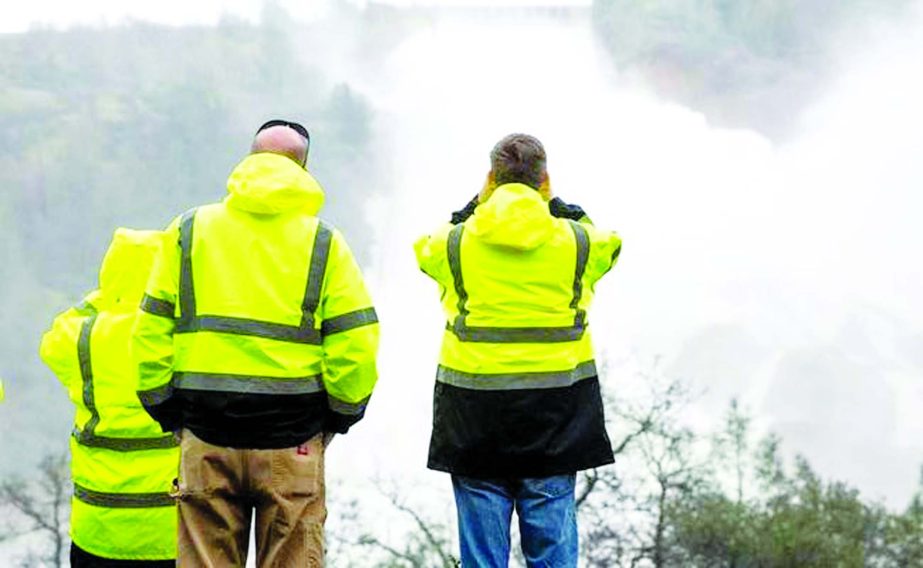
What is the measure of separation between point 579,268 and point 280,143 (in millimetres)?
1048

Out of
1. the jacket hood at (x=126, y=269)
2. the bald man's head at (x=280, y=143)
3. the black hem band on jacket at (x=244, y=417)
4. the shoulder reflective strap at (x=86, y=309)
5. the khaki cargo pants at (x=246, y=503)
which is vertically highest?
the bald man's head at (x=280, y=143)

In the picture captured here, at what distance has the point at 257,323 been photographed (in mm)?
3549

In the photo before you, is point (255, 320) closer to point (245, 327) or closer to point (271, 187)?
point (245, 327)

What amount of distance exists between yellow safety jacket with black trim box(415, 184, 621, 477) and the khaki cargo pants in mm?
689

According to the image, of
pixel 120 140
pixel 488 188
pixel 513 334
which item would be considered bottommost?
pixel 513 334

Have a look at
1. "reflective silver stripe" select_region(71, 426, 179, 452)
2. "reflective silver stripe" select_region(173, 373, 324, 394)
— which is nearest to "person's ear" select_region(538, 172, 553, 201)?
"reflective silver stripe" select_region(173, 373, 324, 394)

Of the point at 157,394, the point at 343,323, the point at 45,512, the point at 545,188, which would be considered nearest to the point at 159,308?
the point at 157,394

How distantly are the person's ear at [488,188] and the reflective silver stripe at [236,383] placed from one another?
100cm

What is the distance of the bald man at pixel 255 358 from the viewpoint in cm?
354

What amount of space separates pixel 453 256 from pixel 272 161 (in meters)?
0.77

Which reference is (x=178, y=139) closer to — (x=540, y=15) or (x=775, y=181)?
(x=540, y=15)

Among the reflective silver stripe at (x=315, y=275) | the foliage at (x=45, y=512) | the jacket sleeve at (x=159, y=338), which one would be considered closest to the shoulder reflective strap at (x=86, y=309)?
the jacket sleeve at (x=159, y=338)

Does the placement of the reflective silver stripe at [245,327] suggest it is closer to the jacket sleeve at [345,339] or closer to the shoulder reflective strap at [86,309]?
the jacket sleeve at [345,339]

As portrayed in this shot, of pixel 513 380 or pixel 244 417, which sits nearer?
pixel 244 417
